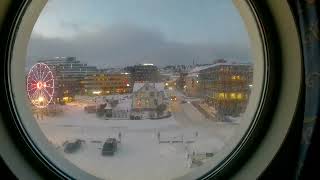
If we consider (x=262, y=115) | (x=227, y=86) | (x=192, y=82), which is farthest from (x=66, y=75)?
(x=262, y=115)

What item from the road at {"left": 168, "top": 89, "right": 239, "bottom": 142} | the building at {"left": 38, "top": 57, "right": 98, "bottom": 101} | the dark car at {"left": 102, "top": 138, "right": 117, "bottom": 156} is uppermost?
the building at {"left": 38, "top": 57, "right": 98, "bottom": 101}

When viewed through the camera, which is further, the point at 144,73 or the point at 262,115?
the point at 144,73

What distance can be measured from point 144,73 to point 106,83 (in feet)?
0.54

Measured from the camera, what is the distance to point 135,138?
141 cm

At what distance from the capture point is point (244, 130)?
1243mm

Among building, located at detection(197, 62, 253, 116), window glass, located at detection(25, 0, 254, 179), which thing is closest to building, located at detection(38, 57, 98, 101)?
window glass, located at detection(25, 0, 254, 179)

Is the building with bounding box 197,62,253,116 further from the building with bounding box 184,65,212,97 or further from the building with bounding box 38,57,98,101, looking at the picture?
the building with bounding box 38,57,98,101

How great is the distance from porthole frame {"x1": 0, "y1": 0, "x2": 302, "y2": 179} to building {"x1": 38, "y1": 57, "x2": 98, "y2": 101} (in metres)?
0.20

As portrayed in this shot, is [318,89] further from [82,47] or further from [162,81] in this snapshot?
[82,47]

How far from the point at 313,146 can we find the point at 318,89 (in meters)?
0.17

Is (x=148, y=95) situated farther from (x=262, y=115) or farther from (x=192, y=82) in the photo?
(x=262, y=115)

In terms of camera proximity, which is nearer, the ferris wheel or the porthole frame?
the porthole frame

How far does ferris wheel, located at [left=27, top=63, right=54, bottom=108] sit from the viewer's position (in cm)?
135

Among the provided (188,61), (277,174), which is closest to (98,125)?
(188,61)
